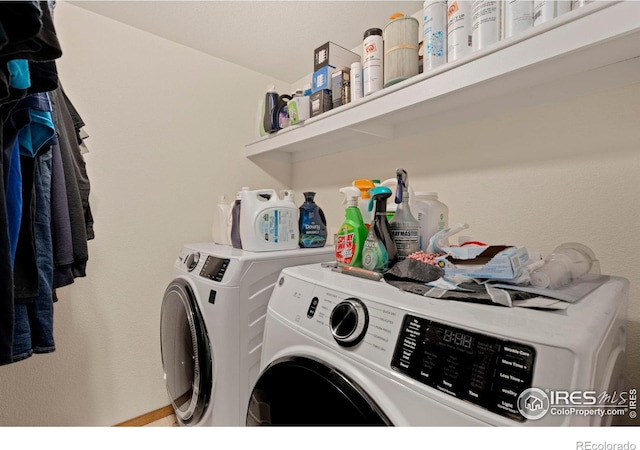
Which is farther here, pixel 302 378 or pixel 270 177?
pixel 270 177

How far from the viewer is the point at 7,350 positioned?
64 centimetres

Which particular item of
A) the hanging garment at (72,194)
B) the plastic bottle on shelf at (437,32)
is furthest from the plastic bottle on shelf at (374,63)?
the hanging garment at (72,194)

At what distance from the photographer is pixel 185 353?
130 cm

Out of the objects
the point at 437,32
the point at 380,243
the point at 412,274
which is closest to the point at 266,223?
the point at 380,243

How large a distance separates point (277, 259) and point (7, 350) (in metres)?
0.76

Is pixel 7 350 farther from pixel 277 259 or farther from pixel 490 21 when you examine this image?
pixel 490 21

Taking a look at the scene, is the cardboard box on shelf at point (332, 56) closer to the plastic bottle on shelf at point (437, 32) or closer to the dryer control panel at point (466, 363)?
the plastic bottle on shelf at point (437, 32)

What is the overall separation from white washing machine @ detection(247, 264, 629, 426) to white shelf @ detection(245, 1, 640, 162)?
24.3 inches

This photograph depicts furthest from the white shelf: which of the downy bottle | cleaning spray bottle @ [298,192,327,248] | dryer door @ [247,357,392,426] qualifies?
dryer door @ [247,357,392,426]

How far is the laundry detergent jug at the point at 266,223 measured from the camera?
133 cm

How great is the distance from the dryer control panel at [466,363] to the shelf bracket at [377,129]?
1054 millimetres

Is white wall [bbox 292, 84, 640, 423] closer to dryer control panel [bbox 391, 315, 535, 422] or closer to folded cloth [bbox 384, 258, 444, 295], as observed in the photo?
folded cloth [bbox 384, 258, 444, 295]

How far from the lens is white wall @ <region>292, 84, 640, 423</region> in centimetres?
92
